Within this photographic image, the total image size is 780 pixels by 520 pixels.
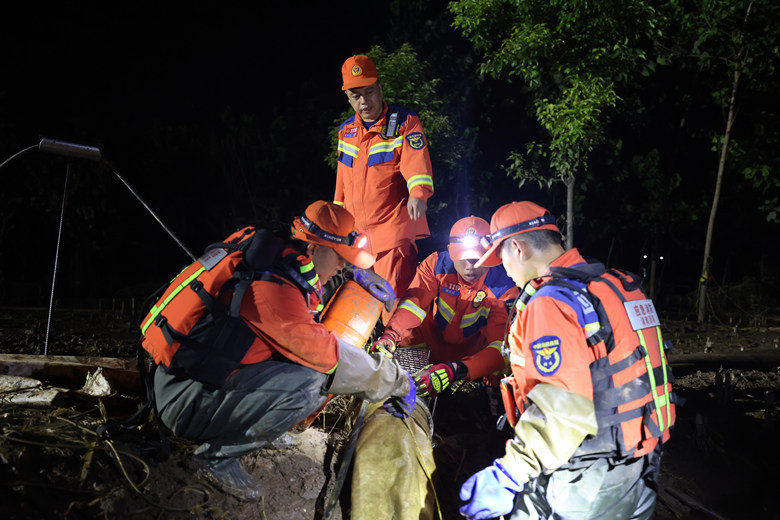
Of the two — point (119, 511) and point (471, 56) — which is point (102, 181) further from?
point (119, 511)

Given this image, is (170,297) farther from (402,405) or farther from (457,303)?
(457,303)

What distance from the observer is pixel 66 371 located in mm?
3738

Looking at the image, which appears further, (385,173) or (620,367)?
(385,173)

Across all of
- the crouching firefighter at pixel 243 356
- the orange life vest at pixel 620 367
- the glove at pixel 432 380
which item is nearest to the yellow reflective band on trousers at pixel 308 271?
the crouching firefighter at pixel 243 356

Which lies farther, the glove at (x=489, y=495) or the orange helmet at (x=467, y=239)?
the orange helmet at (x=467, y=239)

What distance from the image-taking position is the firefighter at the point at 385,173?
4.28m

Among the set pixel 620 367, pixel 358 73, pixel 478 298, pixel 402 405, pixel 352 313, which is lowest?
pixel 402 405

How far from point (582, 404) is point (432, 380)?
1.74 m

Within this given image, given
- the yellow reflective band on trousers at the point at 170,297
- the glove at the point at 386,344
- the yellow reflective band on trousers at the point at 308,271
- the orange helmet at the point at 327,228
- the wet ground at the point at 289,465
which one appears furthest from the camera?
the glove at the point at 386,344

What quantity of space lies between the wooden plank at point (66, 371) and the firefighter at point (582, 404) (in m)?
2.76

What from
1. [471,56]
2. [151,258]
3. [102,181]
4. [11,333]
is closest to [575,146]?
[471,56]

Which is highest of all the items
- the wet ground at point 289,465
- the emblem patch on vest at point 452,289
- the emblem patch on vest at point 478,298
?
the emblem patch on vest at point 452,289

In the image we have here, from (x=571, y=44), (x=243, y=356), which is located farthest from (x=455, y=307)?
(x=571, y=44)

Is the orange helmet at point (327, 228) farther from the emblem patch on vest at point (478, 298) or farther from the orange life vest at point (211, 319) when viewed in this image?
the emblem patch on vest at point (478, 298)
